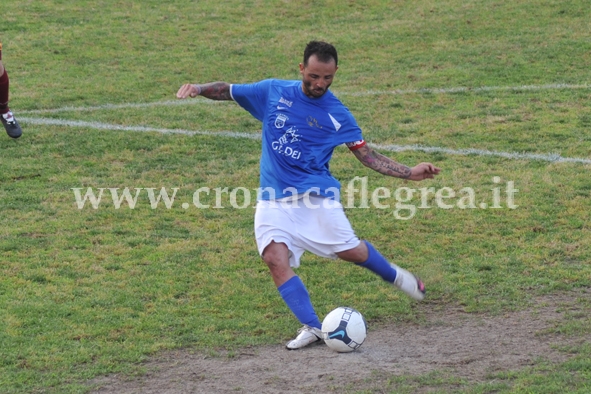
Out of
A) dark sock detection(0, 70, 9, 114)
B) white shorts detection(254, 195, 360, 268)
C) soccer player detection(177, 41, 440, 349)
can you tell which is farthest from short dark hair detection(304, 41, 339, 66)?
dark sock detection(0, 70, 9, 114)

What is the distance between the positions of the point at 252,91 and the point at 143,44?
9.81 metres

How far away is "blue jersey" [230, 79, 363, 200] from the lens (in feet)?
21.0

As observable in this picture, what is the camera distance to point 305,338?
6.29 meters

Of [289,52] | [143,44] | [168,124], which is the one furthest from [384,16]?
[168,124]

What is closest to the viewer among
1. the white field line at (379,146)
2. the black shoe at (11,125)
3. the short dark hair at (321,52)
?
the short dark hair at (321,52)

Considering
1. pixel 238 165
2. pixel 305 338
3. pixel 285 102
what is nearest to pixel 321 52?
pixel 285 102

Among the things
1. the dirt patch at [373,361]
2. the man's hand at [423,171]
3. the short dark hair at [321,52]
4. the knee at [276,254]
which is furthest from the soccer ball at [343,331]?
the short dark hair at [321,52]

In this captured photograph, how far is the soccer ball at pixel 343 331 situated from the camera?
6055mm

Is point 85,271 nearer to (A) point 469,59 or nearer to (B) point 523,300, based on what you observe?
(B) point 523,300

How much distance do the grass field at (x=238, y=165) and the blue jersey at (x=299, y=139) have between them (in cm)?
107

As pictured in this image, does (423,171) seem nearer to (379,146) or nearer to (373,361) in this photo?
(373,361)

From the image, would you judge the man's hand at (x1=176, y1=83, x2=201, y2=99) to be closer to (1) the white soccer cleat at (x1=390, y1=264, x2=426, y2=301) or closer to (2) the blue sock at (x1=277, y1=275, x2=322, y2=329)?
(2) the blue sock at (x1=277, y1=275, x2=322, y2=329)

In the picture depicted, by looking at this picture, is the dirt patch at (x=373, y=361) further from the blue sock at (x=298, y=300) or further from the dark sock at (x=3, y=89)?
the dark sock at (x=3, y=89)

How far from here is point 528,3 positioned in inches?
686
